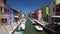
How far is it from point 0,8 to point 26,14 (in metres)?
94.0

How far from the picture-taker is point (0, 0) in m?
22.1

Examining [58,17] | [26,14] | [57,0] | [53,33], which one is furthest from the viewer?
[26,14]

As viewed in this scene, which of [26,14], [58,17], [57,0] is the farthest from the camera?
[26,14]

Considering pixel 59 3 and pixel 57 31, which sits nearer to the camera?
pixel 57 31

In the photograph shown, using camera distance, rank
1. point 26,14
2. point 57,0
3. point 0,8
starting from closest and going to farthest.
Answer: point 0,8 → point 57,0 → point 26,14

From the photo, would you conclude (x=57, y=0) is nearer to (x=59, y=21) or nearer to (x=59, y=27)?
(x=59, y=21)

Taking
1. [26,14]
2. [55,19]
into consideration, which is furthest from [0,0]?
[26,14]

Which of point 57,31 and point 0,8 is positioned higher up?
point 0,8

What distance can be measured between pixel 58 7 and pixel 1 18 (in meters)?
8.20

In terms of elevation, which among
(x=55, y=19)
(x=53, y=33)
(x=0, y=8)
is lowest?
(x=53, y=33)

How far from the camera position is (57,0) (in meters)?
23.6

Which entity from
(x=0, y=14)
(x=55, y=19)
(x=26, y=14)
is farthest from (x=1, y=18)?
(x=26, y=14)

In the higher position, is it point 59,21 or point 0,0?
point 0,0

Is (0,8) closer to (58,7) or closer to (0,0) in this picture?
(0,0)
